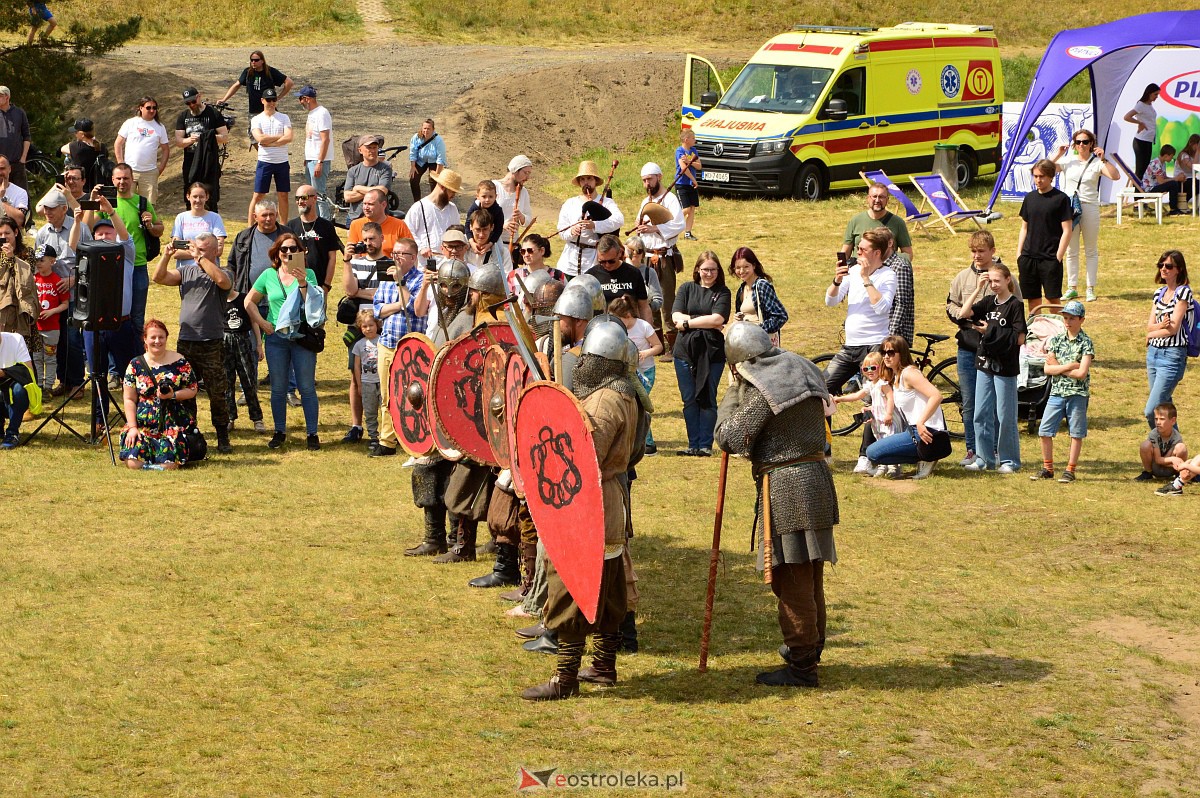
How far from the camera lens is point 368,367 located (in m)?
13.1

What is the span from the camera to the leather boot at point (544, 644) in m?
7.93

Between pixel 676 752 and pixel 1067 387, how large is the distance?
6655 millimetres

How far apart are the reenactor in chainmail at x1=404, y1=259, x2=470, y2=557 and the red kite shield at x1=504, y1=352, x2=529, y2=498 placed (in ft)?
3.60

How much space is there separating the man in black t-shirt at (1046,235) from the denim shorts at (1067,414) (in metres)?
3.57

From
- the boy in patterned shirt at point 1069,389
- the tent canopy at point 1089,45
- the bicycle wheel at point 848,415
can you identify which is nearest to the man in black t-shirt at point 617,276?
the bicycle wheel at point 848,415

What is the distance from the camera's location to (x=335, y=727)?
690cm

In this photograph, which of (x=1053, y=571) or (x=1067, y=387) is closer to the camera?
(x=1053, y=571)

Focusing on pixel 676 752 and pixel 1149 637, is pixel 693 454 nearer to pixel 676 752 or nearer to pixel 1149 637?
pixel 1149 637

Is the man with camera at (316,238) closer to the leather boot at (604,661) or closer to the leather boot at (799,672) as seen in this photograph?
the leather boot at (604,661)

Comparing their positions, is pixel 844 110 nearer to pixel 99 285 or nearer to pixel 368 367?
pixel 368 367

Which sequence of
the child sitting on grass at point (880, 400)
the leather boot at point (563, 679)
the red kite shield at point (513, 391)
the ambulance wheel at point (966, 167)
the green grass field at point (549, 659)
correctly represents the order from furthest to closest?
the ambulance wheel at point (966, 167) < the child sitting on grass at point (880, 400) < the red kite shield at point (513, 391) < the leather boot at point (563, 679) < the green grass field at point (549, 659)

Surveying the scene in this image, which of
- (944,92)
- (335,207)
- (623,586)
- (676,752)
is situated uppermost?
(944,92)

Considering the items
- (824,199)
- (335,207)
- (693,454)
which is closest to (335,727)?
(693,454)

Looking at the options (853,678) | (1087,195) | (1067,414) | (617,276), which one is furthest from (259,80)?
(853,678)
